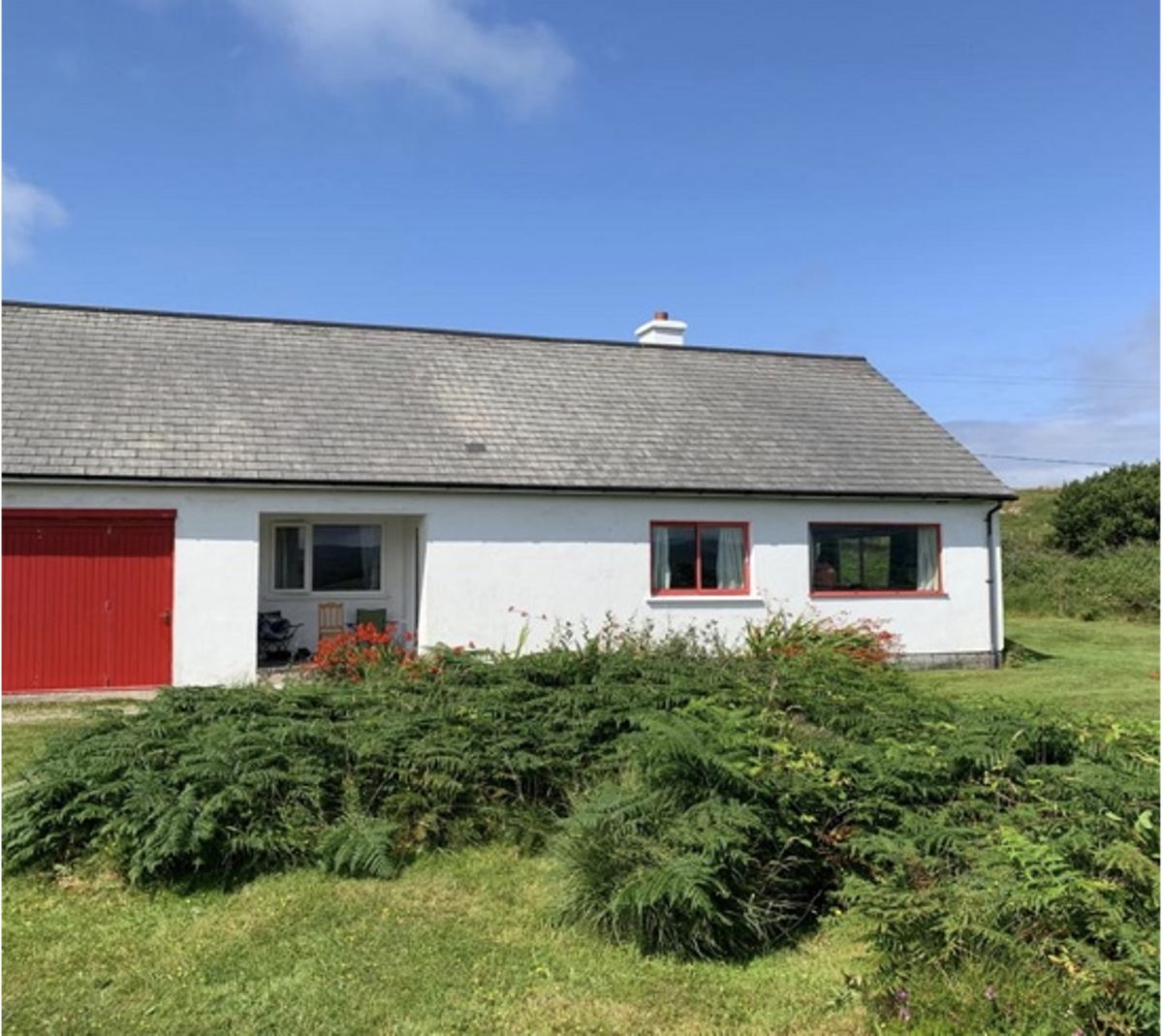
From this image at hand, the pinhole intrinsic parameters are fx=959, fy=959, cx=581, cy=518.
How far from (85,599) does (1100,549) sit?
10.5 ft

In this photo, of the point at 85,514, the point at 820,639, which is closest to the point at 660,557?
the point at 820,639

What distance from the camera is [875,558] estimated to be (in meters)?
15.9

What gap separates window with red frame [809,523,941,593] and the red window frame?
2 centimetres

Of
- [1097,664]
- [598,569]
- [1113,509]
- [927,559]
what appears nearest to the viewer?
[1113,509]

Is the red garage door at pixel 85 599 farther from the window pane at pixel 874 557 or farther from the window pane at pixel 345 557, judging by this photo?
the window pane at pixel 874 557

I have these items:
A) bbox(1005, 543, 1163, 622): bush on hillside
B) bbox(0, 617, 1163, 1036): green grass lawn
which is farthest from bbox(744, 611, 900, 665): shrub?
bbox(1005, 543, 1163, 622): bush on hillside

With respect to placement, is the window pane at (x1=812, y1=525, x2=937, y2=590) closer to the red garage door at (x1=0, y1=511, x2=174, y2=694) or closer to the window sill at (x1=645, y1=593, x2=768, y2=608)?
the window sill at (x1=645, y1=593, x2=768, y2=608)

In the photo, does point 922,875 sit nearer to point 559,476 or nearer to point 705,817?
point 705,817

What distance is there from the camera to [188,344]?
146 inches

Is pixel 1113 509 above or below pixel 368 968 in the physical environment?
above

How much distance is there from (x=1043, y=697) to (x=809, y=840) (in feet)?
4.64

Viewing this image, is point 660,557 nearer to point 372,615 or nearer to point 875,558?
point 875,558

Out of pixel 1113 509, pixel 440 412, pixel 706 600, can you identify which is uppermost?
pixel 440 412

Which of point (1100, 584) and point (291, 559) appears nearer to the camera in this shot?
point (1100, 584)
